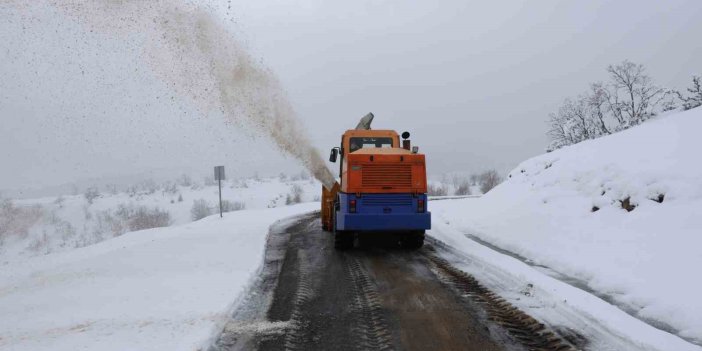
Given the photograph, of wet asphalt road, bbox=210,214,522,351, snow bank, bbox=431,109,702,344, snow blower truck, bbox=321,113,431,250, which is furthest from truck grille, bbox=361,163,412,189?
snow bank, bbox=431,109,702,344

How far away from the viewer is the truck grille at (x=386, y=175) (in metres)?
10.1

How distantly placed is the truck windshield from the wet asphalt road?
3.85 metres

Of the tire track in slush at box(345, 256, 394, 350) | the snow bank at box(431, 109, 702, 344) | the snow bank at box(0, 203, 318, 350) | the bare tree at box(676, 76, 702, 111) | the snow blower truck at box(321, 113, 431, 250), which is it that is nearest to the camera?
the tire track in slush at box(345, 256, 394, 350)

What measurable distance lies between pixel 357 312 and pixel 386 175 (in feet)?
15.5

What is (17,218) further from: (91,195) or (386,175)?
(386,175)

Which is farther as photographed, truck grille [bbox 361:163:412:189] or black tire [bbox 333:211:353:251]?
black tire [bbox 333:211:353:251]

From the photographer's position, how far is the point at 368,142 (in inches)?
495

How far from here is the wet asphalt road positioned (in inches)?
186

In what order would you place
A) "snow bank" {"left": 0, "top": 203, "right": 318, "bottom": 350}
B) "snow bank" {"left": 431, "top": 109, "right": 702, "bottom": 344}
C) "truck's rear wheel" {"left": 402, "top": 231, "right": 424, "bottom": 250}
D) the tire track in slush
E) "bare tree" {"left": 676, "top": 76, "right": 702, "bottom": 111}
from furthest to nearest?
"bare tree" {"left": 676, "top": 76, "right": 702, "bottom": 111}
"truck's rear wheel" {"left": 402, "top": 231, "right": 424, "bottom": 250}
"snow bank" {"left": 431, "top": 109, "right": 702, "bottom": 344}
"snow bank" {"left": 0, "top": 203, "right": 318, "bottom": 350}
the tire track in slush

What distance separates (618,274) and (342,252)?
567cm

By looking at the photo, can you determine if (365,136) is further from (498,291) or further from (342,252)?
(498,291)

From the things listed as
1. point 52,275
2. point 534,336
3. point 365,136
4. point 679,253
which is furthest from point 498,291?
point 52,275

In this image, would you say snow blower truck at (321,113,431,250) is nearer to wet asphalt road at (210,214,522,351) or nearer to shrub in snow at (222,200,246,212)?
wet asphalt road at (210,214,522,351)

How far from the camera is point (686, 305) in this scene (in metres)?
5.49
